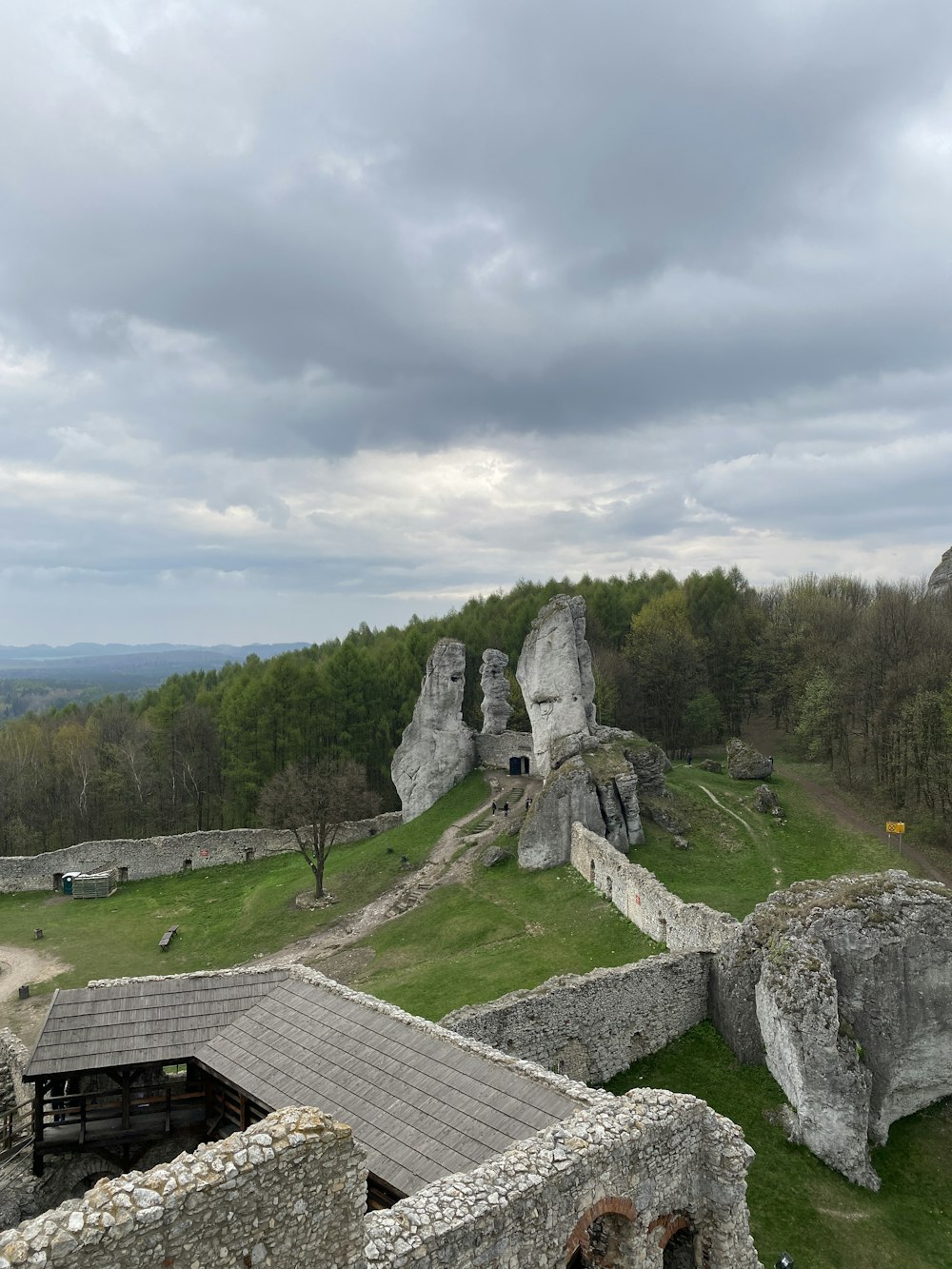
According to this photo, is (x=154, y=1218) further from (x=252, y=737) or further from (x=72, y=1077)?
(x=252, y=737)

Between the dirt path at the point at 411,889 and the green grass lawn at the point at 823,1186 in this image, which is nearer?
the green grass lawn at the point at 823,1186

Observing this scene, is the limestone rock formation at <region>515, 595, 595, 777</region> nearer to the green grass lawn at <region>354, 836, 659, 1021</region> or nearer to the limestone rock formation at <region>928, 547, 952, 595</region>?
the green grass lawn at <region>354, 836, 659, 1021</region>

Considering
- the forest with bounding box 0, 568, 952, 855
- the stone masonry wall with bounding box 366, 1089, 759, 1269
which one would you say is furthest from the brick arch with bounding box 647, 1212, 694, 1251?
the forest with bounding box 0, 568, 952, 855

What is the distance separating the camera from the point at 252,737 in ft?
168

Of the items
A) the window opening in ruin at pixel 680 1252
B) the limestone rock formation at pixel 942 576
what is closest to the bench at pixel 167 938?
the window opening in ruin at pixel 680 1252

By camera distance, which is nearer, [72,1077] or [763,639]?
[72,1077]

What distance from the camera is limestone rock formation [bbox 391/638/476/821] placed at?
44250 millimetres

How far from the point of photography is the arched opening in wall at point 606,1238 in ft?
29.2

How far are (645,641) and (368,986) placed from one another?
38.6m

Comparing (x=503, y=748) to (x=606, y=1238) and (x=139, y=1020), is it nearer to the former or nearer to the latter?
(x=139, y=1020)

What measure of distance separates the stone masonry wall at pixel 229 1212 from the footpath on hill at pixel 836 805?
25.5 m

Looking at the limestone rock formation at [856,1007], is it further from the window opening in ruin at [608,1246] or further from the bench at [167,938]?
the bench at [167,938]

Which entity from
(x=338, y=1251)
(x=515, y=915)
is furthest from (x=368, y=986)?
(x=338, y=1251)

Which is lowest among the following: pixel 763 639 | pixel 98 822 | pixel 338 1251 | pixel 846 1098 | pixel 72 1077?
pixel 98 822
